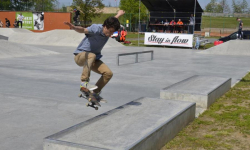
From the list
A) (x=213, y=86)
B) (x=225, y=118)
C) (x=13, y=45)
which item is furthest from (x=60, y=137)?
(x=13, y=45)

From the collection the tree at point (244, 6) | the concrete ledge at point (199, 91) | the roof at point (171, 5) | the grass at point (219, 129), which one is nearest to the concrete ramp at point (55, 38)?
the roof at point (171, 5)

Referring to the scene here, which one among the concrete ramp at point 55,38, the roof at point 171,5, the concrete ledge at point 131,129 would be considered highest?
the roof at point 171,5

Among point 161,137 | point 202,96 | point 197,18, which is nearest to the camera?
point 161,137

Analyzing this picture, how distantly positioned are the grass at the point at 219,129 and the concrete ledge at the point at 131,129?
17 centimetres

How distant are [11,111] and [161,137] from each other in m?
3.12

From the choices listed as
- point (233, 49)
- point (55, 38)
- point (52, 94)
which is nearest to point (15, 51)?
point (52, 94)

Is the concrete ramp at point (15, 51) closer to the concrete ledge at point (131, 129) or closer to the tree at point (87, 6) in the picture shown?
the concrete ledge at point (131, 129)

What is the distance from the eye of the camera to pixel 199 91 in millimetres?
6996

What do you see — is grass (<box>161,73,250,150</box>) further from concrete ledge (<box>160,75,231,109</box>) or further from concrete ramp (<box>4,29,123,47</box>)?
concrete ramp (<box>4,29,123,47</box>)

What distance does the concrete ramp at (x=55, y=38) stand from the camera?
2625 centimetres

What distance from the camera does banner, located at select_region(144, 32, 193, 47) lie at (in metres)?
25.5

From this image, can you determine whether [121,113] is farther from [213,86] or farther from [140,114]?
[213,86]

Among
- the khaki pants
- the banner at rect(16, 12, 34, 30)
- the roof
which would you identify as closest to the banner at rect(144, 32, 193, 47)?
the roof

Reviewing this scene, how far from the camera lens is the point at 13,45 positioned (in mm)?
17469
